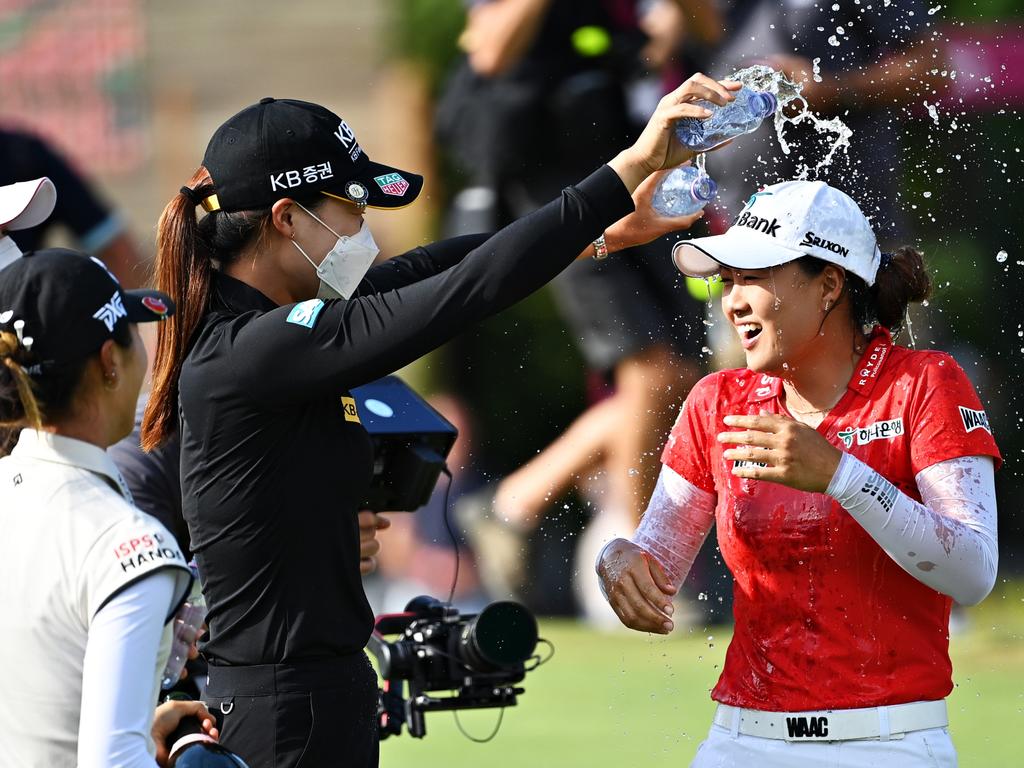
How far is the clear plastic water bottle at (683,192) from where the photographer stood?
3637 mm

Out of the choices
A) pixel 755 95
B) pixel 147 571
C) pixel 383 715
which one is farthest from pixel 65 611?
pixel 383 715

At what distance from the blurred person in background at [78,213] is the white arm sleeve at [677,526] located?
7.38m

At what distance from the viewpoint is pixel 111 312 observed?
8.14ft

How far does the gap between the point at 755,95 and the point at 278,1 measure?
11.1 metres

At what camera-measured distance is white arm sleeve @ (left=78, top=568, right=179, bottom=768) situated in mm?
2252

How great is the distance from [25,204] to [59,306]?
1.48 meters

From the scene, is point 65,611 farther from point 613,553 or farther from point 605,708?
point 605,708

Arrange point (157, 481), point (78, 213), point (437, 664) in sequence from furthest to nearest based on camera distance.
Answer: point (78, 213) → point (157, 481) → point (437, 664)

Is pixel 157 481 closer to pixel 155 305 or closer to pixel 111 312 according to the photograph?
pixel 155 305

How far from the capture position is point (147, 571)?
2289 millimetres

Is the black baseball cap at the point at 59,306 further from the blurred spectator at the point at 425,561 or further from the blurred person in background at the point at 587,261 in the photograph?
the blurred spectator at the point at 425,561

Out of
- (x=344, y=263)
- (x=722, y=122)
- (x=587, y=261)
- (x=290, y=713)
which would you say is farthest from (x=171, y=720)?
(x=587, y=261)

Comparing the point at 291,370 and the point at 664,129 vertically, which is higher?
the point at 664,129

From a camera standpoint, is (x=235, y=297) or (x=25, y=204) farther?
(x=25, y=204)
